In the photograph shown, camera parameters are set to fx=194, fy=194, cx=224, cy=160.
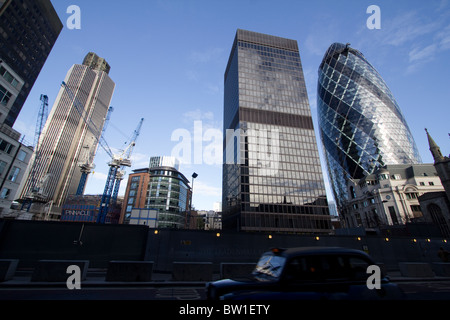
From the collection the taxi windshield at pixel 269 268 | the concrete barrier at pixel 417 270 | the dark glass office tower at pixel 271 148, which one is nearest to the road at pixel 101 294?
the taxi windshield at pixel 269 268

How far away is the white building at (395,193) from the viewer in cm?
6538

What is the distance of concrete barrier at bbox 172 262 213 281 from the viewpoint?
35.8 feet

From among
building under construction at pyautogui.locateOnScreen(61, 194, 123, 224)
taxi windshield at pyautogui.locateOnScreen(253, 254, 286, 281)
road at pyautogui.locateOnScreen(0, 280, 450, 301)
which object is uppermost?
building under construction at pyautogui.locateOnScreen(61, 194, 123, 224)

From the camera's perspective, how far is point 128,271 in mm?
10273

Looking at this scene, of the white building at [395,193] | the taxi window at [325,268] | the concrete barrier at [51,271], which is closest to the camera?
the taxi window at [325,268]

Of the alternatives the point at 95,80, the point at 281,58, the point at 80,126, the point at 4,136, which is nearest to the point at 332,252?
the point at 4,136

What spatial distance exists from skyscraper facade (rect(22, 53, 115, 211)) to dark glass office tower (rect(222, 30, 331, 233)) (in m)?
115

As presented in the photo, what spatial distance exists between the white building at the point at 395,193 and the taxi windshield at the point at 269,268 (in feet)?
254

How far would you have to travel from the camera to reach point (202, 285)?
10.2m

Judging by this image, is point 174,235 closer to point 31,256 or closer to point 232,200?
point 31,256

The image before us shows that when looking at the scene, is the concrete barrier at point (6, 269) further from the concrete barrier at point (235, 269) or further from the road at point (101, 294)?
the concrete barrier at point (235, 269)

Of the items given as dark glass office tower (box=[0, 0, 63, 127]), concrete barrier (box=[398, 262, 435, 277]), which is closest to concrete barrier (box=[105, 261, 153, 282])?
concrete barrier (box=[398, 262, 435, 277])

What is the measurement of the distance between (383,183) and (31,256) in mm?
93090

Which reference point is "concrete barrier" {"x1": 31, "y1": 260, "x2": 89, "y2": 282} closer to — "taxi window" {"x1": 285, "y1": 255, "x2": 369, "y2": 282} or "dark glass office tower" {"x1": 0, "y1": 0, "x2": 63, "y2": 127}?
"taxi window" {"x1": 285, "y1": 255, "x2": 369, "y2": 282}
